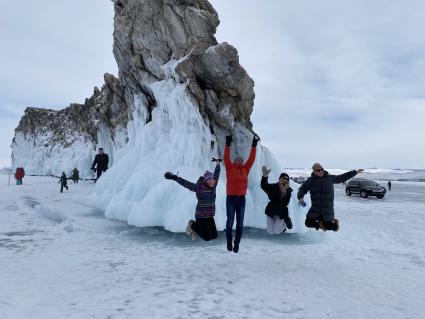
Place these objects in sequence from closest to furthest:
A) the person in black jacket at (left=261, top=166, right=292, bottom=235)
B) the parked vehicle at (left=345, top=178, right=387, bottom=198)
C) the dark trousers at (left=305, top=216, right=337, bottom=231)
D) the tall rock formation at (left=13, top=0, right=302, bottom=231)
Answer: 1. the dark trousers at (left=305, top=216, right=337, bottom=231)
2. the person in black jacket at (left=261, top=166, right=292, bottom=235)
3. the tall rock formation at (left=13, top=0, right=302, bottom=231)
4. the parked vehicle at (left=345, top=178, right=387, bottom=198)

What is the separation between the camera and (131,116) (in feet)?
70.4

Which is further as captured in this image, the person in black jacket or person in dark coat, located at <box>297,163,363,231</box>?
the person in black jacket

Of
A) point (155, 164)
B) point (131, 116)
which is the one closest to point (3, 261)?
point (155, 164)

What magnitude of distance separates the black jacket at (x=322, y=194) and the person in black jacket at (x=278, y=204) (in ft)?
1.84

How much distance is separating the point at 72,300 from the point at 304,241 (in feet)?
24.4

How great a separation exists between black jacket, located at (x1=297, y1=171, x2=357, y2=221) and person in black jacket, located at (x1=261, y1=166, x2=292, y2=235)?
1.84 feet

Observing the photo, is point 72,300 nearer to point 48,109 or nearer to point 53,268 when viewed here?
point 53,268

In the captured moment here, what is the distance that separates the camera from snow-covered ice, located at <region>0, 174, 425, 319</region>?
484 cm

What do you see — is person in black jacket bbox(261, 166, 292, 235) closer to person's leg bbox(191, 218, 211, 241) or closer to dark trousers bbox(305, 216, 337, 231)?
dark trousers bbox(305, 216, 337, 231)

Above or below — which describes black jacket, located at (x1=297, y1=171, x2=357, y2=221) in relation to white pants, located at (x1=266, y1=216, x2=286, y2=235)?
above

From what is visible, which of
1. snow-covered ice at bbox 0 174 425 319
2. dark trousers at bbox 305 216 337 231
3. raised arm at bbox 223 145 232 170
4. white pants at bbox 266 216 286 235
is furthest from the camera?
white pants at bbox 266 216 286 235

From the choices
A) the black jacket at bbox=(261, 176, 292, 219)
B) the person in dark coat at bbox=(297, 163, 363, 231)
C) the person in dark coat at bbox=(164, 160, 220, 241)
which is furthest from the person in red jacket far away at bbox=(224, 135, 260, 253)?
the person in dark coat at bbox=(297, 163, 363, 231)

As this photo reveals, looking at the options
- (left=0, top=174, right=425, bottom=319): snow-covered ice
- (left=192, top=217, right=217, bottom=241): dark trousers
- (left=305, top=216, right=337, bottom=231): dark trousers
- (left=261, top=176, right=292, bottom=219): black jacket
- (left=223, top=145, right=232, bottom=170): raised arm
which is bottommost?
(left=0, top=174, right=425, bottom=319): snow-covered ice

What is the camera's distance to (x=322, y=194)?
24.0 ft
